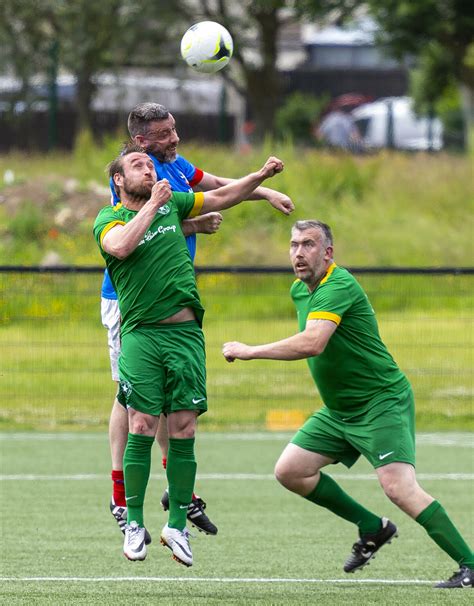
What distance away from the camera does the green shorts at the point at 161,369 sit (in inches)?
283

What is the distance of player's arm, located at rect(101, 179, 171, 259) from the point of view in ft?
22.9

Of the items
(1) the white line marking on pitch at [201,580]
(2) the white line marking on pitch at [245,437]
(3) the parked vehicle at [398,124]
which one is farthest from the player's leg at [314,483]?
(3) the parked vehicle at [398,124]

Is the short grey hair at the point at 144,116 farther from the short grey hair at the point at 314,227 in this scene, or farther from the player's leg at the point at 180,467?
the player's leg at the point at 180,467

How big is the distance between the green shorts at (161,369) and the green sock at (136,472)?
0.17 meters

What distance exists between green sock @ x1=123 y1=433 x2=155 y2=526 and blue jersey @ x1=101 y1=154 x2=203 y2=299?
1.02m

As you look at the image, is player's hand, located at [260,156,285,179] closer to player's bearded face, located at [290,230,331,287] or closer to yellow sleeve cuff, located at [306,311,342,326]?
player's bearded face, located at [290,230,331,287]

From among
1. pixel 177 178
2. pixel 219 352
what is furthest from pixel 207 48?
pixel 219 352

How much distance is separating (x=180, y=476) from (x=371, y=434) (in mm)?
1058

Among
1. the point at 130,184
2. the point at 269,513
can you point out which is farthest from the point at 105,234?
the point at 269,513

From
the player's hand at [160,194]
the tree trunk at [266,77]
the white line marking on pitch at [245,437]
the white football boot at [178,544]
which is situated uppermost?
the player's hand at [160,194]

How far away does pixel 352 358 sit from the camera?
755cm

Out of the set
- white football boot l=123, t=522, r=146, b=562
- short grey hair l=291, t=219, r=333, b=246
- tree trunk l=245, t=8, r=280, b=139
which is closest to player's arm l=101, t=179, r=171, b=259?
short grey hair l=291, t=219, r=333, b=246

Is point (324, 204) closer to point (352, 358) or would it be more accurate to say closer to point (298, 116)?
point (298, 116)

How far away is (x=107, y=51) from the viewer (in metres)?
29.2
